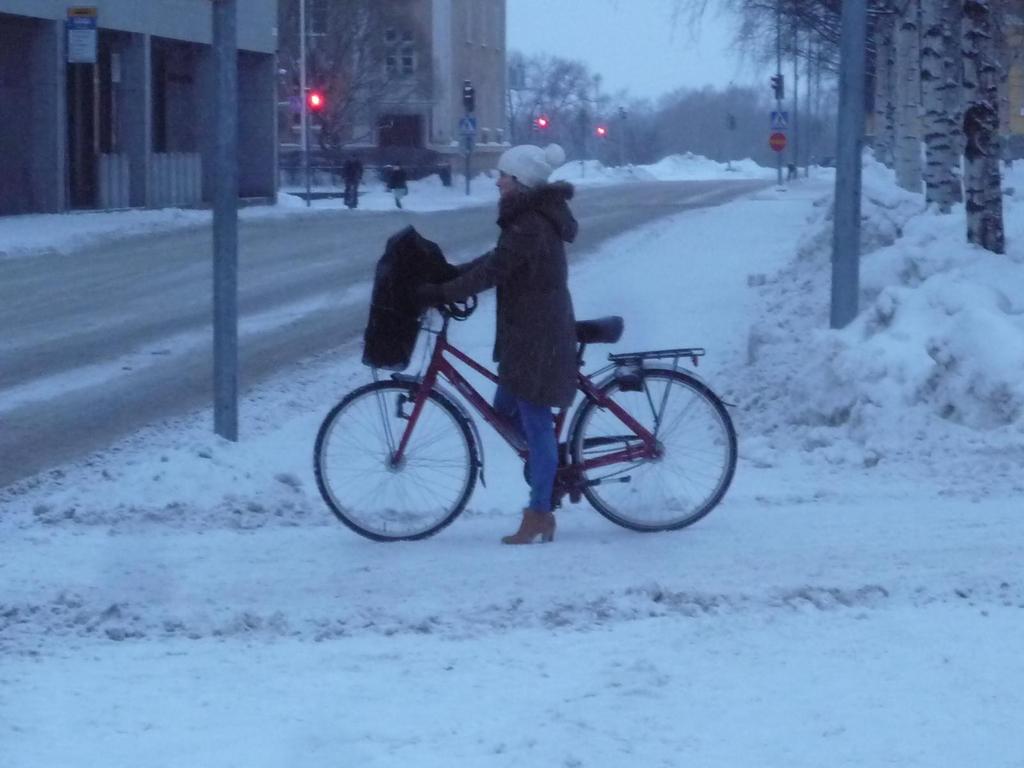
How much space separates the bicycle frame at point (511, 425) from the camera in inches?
272

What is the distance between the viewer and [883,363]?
30.6 feet

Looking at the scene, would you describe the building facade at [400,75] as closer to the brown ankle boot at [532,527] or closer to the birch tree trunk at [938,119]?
the birch tree trunk at [938,119]

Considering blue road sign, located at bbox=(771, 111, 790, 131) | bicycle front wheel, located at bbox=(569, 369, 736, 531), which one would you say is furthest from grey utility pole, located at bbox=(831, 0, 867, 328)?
blue road sign, located at bbox=(771, 111, 790, 131)

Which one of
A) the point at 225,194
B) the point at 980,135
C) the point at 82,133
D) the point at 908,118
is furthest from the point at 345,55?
the point at 225,194

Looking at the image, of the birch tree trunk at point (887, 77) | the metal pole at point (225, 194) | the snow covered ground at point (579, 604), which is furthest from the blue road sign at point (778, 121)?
the metal pole at point (225, 194)

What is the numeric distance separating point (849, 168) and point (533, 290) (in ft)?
17.0

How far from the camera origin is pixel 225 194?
832cm

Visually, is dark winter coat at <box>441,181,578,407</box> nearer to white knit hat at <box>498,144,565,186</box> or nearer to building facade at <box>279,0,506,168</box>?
white knit hat at <box>498,144,565,186</box>

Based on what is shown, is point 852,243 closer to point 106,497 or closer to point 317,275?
point 106,497

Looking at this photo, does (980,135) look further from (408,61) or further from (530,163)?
(408,61)

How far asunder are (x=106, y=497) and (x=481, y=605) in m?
2.35

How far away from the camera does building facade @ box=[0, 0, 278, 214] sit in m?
34.9

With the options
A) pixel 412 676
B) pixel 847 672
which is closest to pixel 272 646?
pixel 412 676

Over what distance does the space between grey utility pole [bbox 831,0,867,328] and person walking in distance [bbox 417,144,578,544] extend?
190 inches
